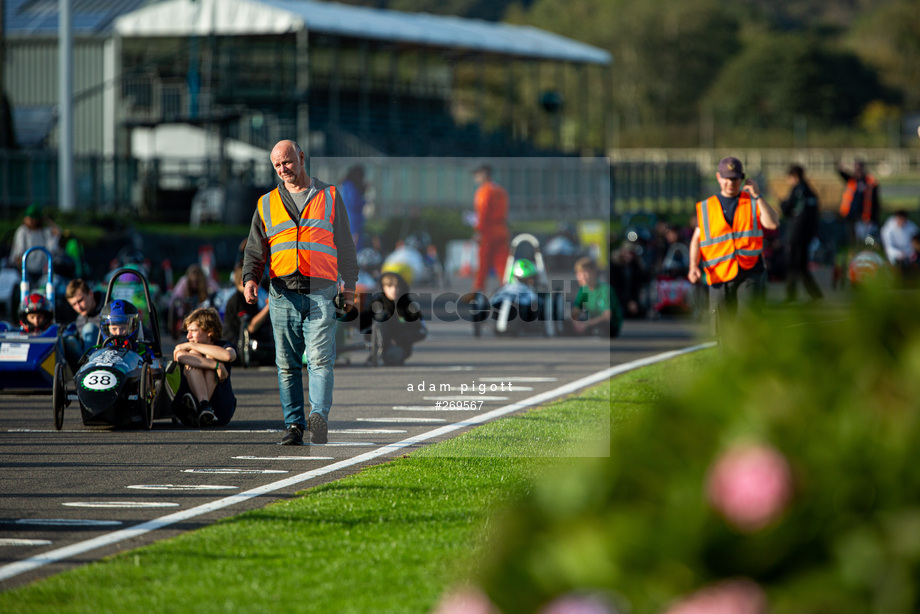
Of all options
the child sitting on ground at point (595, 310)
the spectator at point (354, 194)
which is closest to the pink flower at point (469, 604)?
the spectator at point (354, 194)

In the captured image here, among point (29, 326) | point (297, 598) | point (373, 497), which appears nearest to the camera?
point (297, 598)

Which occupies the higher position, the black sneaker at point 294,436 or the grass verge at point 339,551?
the black sneaker at point 294,436

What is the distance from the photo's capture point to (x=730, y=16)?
113m

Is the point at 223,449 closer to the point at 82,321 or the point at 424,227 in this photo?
the point at 82,321

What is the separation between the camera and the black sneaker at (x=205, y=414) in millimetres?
10008

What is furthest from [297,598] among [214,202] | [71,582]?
[214,202]

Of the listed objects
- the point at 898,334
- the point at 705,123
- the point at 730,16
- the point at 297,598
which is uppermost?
the point at 730,16

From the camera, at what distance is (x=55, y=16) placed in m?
49.1

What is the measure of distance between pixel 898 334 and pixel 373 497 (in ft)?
15.1

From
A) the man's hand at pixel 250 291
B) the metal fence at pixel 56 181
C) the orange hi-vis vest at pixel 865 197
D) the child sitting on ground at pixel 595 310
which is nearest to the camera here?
the man's hand at pixel 250 291

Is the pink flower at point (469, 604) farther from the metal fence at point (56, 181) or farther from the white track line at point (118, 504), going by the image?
the metal fence at point (56, 181)

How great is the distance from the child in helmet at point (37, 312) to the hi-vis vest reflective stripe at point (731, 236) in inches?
220

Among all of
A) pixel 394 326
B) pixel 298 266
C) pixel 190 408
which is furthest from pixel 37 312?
pixel 298 266

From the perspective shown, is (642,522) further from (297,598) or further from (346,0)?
(346,0)
